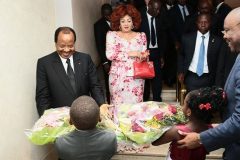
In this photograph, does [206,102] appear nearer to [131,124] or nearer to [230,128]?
[230,128]

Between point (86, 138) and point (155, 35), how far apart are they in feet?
9.65

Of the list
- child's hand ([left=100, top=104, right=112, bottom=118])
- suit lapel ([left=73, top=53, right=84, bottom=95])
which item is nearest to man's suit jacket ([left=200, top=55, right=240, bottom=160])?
child's hand ([left=100, top=104, right=112, bottom=118])

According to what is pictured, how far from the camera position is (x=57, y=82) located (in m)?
3.06

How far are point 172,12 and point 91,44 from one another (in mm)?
1390

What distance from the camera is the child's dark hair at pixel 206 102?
1.98 meters

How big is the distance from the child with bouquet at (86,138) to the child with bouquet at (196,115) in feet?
1.27

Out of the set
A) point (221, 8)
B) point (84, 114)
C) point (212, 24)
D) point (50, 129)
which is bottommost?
point (50, 129)

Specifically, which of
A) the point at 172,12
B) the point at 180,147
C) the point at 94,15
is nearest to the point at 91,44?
the point at 94,15

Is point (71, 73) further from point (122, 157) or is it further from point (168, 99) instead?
point (168, 99)

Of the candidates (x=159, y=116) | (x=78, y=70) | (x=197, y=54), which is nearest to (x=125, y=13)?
(x=197, y=54)

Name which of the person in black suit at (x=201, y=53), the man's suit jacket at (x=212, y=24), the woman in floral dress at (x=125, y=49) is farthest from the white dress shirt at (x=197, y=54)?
the woman in floral dress at (x=125, y=49)

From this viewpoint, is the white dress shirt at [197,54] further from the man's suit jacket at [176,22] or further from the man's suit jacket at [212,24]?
the man's suit jacket at [176,22]

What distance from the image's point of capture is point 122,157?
3.84 metres

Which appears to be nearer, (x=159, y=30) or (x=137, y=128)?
(x=137, y=128)
